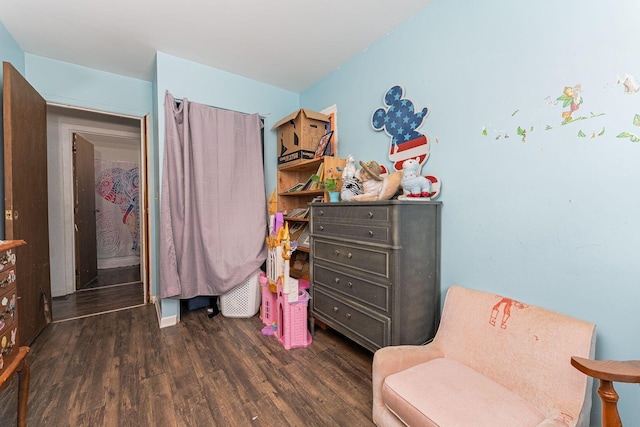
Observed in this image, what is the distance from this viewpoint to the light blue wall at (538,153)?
1106 mm

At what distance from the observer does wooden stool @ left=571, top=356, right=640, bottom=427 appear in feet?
2.45

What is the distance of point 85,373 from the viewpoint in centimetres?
174

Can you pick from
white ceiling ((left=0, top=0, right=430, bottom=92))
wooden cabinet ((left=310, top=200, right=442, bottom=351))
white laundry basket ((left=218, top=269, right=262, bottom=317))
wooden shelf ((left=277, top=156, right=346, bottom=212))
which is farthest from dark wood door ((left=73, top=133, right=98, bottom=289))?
wooden cabinet ((left=310, top=200, right=442, bottom=351))

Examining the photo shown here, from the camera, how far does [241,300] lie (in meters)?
2.66

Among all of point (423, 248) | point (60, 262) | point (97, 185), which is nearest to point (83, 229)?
point (60, 262)

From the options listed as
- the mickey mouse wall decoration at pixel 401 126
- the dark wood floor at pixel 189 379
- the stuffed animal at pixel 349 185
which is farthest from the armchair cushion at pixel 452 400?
the mickey mouse wall decoration at pixel 401 126

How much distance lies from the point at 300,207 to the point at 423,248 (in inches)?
65.9

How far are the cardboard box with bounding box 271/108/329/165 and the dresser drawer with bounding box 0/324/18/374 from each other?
2.10 metres

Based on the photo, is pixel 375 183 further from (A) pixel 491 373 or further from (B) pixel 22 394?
(B) pixel 22 394

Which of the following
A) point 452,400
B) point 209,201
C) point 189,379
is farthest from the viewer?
point 209,201

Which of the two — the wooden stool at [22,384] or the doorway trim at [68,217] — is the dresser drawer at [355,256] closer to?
the wooden stool at [22,384]

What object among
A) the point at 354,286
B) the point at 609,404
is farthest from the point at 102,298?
the point at 609,404

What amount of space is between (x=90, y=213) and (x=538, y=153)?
5.14m

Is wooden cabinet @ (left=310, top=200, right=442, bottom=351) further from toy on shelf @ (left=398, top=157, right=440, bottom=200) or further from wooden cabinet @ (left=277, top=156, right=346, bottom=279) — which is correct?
wooden cabinet @ (left=277, top=156, right=346, bottom=279)
